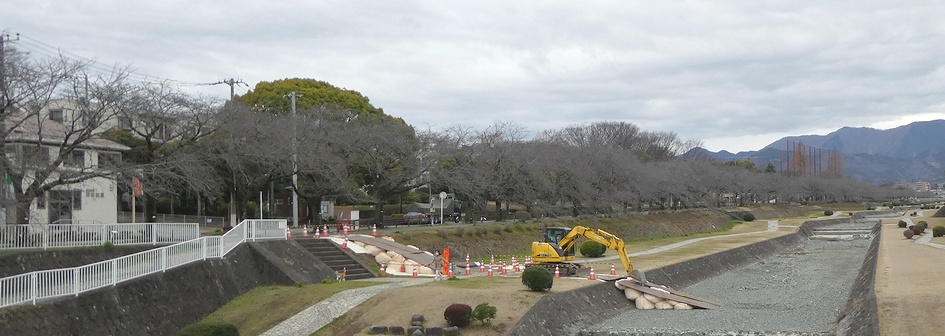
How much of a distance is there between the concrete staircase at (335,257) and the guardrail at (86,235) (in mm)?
4948

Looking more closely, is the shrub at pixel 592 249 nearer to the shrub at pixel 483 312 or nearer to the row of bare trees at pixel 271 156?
the row of bare trees at pixel 271 156

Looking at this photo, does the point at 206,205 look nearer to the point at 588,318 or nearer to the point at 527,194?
the point at 527,194

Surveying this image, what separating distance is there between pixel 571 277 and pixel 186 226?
14.7 meters

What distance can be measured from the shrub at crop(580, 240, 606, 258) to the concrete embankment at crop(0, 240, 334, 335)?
17188 millimetres

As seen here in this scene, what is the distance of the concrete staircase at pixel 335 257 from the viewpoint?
107ft

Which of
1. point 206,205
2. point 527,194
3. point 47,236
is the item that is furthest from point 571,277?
point 206,205

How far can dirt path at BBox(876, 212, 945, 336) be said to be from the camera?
1956 centimetres

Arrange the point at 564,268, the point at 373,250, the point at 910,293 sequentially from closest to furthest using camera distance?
the point at 910,293 < the point at 564,268 < the point at 373,250

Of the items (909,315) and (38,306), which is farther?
(909,315)

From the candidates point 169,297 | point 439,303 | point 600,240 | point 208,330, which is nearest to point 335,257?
point 169,297

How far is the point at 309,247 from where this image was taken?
1319 inches

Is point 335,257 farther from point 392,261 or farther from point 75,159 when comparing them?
point 75,159

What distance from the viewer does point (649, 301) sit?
30.1 m

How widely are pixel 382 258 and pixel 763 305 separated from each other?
49.7 ft
